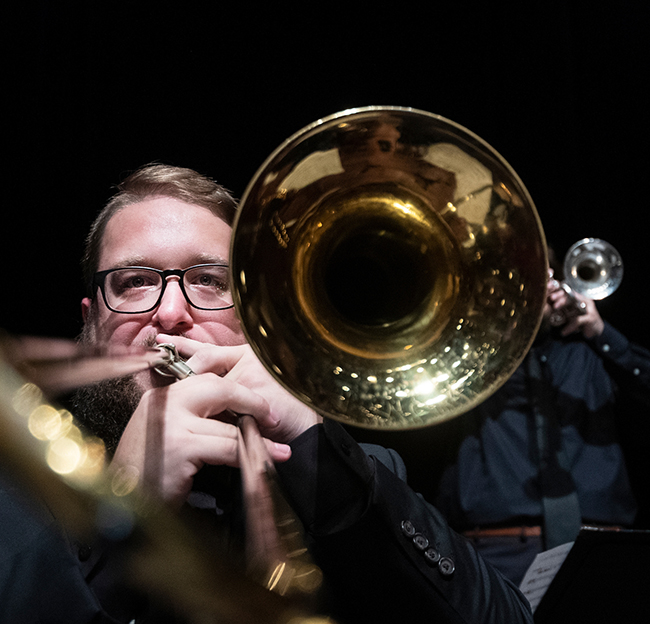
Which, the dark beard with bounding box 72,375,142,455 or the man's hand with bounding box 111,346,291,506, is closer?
the man's hand with bounding box 111,346,291,506

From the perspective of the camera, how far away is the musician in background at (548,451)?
88.6 inches

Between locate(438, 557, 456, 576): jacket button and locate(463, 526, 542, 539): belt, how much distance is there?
118cm

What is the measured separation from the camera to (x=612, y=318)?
10.6 ft

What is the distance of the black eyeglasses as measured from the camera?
1.58m

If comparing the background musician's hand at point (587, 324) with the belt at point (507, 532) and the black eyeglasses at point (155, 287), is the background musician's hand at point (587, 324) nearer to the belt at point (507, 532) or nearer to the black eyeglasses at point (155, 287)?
the belt at point (507, 532)

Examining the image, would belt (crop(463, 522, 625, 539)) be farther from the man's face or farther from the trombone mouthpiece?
the trombone mouthpiece

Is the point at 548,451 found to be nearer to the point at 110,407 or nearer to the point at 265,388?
the point at 265,388

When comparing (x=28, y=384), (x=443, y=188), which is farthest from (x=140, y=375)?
(x=443, y=188)

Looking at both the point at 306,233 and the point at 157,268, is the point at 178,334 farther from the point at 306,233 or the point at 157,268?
the point at 306,233

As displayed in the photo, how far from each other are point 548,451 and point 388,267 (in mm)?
1499

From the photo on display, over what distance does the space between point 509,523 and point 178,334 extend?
5.57 feet

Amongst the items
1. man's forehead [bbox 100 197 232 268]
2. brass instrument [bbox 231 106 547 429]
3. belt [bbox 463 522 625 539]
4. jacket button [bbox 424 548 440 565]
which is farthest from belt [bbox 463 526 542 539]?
man's forehead [bbox 100 197 232 268]

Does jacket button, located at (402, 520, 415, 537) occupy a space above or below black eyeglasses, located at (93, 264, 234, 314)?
below

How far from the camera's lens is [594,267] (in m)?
3.08
